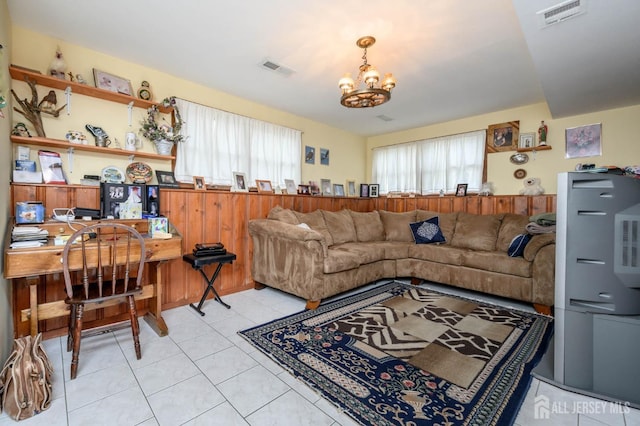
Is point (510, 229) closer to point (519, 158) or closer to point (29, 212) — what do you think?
point (519, 158)

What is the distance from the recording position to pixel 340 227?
4.04m

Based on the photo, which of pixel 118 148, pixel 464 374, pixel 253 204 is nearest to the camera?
pixel 464 374

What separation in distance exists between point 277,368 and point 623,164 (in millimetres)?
4573

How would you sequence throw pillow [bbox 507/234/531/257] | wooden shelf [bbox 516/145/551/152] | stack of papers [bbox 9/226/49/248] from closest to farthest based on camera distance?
1. stack of papers [bbox 9/226/49/248]
2. throw pillow [bbox 507/234/531/257]
3. wooden shelf [bbox 516/145/551/152]

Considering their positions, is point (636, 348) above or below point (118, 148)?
below

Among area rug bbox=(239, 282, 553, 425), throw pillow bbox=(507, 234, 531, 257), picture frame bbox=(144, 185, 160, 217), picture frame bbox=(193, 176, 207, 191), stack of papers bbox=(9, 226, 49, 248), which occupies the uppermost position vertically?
picture frame bbox=(193, 176, 207, 191)

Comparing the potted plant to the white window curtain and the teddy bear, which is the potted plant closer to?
the white window curtain

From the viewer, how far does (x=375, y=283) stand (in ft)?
12.4

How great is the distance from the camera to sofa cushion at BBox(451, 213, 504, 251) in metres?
3.65

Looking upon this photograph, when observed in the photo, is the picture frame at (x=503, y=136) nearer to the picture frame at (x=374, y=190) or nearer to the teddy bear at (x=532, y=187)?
the teddy bear at (x=532, y=187)

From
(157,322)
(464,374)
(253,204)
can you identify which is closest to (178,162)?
(253,204)

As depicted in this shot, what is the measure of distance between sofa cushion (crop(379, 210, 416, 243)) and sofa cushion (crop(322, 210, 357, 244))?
62 cm

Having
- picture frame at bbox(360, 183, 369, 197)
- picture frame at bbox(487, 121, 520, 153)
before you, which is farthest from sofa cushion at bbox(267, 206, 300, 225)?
picture frame at bbox(487, 121, 520, 153)

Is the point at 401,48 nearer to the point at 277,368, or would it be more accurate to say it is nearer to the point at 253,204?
the point at 253,204
